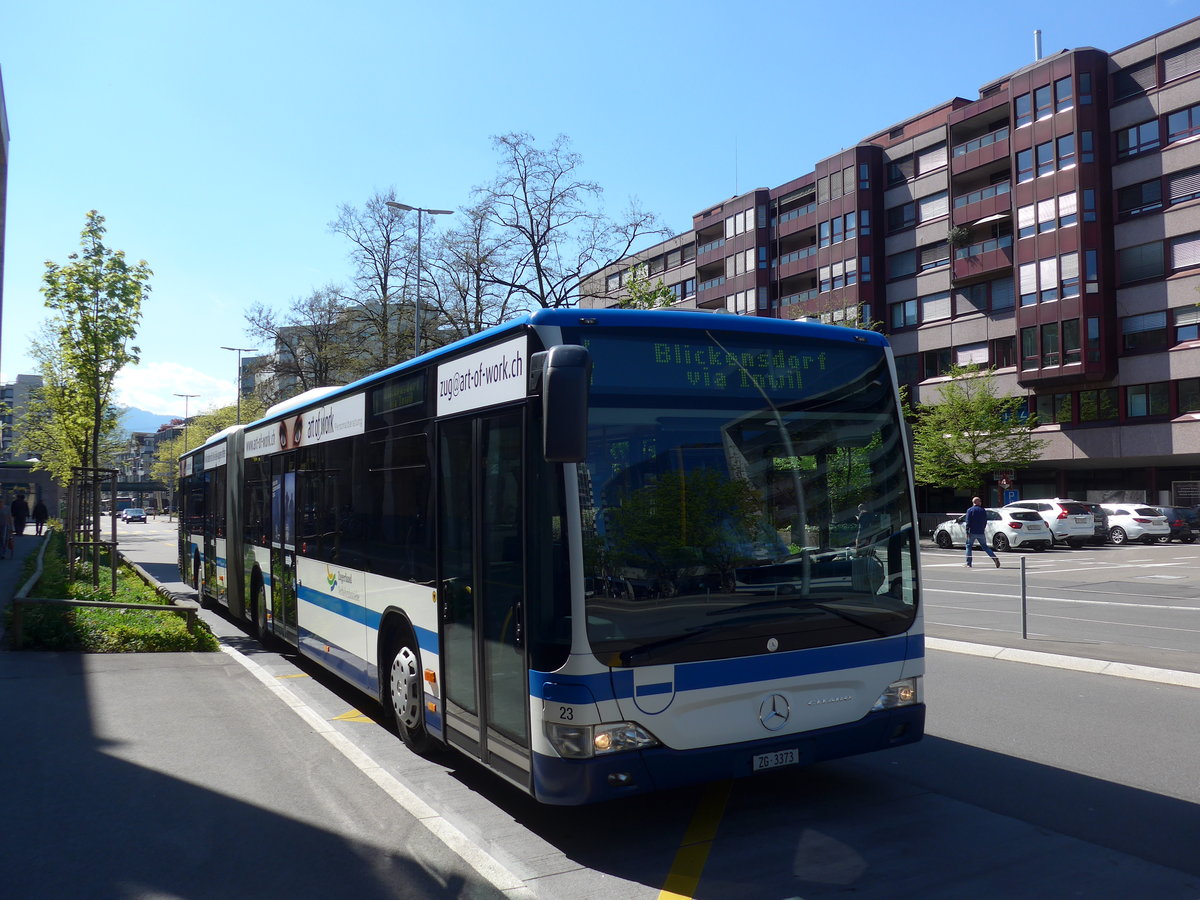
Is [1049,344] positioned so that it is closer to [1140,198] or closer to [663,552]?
[1140,198]

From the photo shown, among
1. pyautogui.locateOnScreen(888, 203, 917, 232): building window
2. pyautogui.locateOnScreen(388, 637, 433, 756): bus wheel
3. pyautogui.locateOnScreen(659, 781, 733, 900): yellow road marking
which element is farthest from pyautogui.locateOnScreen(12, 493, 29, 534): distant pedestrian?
pyautogui.locateOnScreen(888, 203, 917, 232): building window

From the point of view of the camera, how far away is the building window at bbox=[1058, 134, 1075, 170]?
46778 millimetres

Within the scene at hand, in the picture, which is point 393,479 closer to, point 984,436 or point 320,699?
point 320,699

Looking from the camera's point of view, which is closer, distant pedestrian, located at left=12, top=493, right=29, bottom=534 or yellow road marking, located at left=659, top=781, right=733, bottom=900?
yellow road marking, located at left=659, top=781, right=733, bottom=900

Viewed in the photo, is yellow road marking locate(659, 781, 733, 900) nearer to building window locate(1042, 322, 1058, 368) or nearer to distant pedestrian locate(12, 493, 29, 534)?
distant pedestrian locate(12, 493, 29, 534)

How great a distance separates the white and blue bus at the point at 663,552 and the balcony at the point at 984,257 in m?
48.9

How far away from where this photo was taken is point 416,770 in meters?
6.94

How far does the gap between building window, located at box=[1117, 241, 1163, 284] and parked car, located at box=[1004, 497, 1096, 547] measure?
1460 cm

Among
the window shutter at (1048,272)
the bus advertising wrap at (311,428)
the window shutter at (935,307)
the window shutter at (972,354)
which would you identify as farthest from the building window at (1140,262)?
the bus advertising wrap at (311,428)

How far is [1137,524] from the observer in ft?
125

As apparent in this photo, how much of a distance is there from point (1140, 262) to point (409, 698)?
47.6 metres

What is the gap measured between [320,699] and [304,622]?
106 centimetres

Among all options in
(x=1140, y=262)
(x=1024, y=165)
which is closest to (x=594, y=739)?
(x=1140, y=262)

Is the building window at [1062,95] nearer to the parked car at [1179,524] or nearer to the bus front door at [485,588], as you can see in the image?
the parked car at [1179,524]
